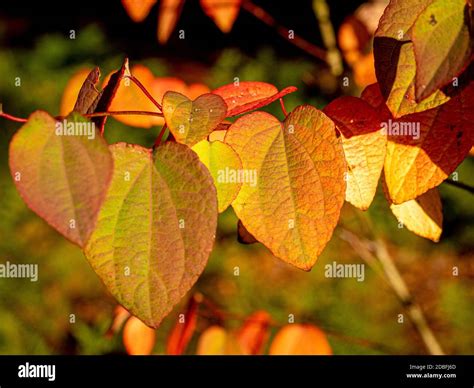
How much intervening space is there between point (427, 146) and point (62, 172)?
Result: 322 mm

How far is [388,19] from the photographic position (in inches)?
20.8

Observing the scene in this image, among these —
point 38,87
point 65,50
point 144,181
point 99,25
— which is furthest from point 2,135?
point 144,181

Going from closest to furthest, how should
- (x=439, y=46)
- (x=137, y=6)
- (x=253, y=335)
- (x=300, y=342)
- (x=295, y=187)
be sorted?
(x=439, y=46)
(x=295, y=187)
(x=137, y=6)
(x=300, y=342)
(x=253, y=335)

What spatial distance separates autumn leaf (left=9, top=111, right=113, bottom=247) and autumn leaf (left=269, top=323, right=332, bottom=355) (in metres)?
0.65

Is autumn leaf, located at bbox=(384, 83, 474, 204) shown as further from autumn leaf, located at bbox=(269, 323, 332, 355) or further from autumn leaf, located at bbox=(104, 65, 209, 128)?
autumn leaf, located at bbox=(269, 323, 332, 355)

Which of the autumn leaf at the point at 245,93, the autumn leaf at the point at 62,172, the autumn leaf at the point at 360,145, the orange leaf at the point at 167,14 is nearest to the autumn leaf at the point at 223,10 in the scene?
the orange leaf at the point at 167,14

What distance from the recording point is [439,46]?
0.46 metres

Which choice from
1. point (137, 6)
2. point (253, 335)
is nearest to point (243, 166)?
point (137, 6)

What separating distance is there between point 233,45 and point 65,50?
1052mm

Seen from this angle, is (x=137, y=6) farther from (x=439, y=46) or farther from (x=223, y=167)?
(x=439, y=46)

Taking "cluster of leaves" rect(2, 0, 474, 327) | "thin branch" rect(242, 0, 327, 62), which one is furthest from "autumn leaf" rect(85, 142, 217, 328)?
"thin branch" rect(242, 0, 327, 62)

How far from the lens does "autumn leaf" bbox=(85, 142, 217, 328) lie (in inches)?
20.2
